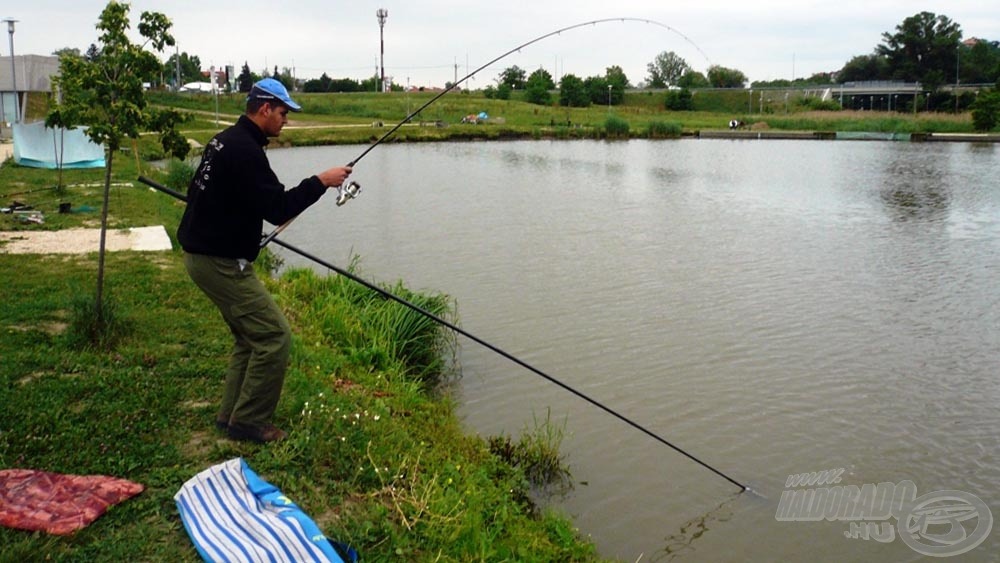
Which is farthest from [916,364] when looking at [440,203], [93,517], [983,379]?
[440,203]

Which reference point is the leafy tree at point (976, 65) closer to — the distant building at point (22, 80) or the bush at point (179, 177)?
the distant building at point (22, 80)

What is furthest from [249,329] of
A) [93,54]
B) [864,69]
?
[864,69]

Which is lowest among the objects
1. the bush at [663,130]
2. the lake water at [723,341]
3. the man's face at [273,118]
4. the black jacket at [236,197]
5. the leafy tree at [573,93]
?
the lake water at [723,341]

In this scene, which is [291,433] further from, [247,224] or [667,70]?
[667,70]

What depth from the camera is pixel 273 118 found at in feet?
15.4

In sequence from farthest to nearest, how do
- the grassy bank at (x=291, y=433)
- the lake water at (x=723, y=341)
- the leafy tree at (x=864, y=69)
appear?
the leafy tree at (x=864, y=69)
the lake water at (x=723, y=341)
the grassy bank at (x=291, y=433)

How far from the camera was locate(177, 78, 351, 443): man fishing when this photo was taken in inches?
175

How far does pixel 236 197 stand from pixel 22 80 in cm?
3535

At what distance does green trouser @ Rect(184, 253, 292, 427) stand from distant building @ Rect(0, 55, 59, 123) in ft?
111

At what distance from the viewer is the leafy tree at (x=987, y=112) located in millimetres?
54688

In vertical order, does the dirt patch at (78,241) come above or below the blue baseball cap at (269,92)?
below

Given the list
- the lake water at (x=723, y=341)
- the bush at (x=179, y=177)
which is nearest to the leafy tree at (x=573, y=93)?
the lake water at (x=723, y=341)

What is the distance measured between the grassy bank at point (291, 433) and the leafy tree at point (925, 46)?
95886 mm

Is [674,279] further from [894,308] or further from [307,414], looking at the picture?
[307,414]
